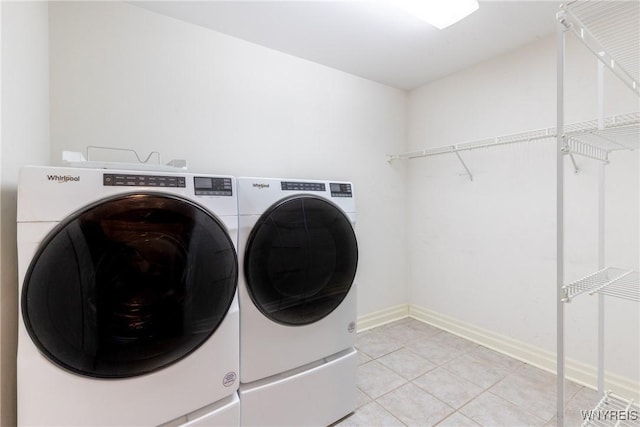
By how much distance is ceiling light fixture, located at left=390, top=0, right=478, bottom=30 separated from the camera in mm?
1317

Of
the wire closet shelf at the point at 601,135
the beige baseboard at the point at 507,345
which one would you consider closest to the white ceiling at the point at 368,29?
the wire closet shelf at the point at 601,135

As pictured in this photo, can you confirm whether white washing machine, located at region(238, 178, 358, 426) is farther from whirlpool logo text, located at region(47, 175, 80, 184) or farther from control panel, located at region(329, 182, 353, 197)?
whirlpool logo text, located at region(47, 175, 80, 184)

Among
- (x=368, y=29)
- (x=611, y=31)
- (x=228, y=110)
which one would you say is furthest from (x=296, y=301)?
(x=611, y=31)

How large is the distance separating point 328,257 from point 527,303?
1528mm

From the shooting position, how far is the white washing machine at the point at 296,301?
1073 mm

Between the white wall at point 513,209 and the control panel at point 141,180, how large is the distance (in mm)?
2046

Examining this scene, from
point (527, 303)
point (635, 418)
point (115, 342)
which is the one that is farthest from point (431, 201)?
point (115, 342)

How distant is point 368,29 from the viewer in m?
1.66

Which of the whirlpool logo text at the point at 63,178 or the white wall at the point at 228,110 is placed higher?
the white wall at the point at 228,110

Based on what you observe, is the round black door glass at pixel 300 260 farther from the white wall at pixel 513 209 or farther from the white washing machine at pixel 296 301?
the white wall at pixel 513 209

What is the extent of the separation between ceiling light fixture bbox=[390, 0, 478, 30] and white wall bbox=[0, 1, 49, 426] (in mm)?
1457

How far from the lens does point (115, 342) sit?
81 cm

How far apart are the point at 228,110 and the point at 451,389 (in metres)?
2.13

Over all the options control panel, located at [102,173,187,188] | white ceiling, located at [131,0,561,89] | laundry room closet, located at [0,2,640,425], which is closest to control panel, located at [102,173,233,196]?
control panel, located at [102,173,187,188]
